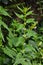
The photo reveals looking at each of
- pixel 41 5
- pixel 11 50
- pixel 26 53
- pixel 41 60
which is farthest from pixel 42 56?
pixel 41 5

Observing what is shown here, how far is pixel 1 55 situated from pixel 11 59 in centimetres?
11

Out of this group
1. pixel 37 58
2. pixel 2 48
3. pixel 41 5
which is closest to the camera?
pixel 2 48

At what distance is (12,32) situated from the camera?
263 cm

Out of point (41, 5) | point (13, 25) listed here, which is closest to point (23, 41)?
point (13, 25)

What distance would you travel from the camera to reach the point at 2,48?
7.64ft

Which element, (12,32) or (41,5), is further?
(41,5)

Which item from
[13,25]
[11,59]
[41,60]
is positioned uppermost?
[13,25]

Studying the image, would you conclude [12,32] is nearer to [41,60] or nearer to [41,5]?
A: [41,60]

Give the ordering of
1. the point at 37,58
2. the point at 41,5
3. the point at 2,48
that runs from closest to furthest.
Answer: the point at 2,48 → the point at 37,58 → the point at 41,5

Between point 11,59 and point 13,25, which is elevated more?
point 13,25

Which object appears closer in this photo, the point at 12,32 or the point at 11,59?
the point at 11,59

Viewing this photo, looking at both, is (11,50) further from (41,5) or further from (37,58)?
(41,5)

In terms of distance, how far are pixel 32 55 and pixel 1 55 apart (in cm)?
32

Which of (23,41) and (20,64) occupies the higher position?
(23,41)
